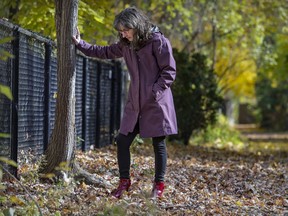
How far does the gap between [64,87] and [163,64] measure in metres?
1.21

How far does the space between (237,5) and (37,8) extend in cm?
933

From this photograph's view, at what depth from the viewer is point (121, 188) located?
6.91 meters

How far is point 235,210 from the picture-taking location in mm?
6852

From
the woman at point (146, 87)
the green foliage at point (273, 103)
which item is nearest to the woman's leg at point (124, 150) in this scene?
the woman at point (146, 87)

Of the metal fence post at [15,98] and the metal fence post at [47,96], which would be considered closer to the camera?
the metal fence post at [15,98]

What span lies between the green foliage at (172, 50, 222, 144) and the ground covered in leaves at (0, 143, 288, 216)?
4.37 meters

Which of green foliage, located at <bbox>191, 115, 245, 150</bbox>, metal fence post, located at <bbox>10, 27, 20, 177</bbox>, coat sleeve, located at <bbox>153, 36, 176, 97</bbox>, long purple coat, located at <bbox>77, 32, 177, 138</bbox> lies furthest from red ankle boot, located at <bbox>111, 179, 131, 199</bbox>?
green foliage, located at <bbox>191, 115, 245, 150</bbox>

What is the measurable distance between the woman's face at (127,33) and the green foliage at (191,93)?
9028mm

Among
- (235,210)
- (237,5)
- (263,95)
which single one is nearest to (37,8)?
(235,210)

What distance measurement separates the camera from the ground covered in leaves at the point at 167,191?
20.2ft

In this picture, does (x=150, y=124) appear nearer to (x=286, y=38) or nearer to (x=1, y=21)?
(x=1, y=21)

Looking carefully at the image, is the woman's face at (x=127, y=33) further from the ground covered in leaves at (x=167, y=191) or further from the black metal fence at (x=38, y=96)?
the ground covered in leaves at (x=167, y=191)

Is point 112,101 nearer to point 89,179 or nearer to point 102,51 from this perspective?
point 89,179

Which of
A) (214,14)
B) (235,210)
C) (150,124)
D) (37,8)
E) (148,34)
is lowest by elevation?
(235,210)
